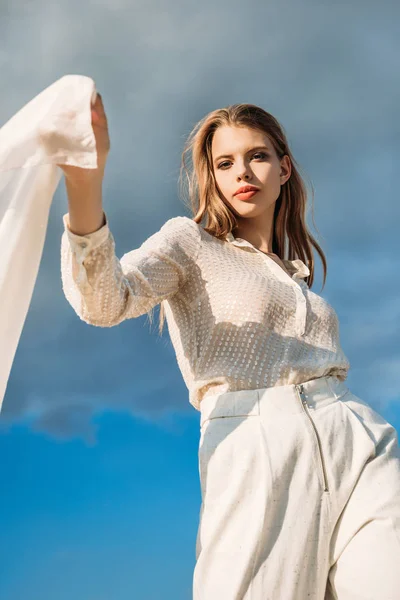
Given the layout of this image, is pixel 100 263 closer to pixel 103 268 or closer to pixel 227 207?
pixel 103 268

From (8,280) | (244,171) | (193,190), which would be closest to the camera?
(8,280)

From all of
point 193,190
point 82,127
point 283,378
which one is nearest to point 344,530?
point 283,378

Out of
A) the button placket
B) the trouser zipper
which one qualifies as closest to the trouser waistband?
the trouser zipper

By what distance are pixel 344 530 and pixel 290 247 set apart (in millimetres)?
1864

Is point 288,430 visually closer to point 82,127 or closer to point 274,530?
point 274,530

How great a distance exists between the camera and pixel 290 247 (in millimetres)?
4312

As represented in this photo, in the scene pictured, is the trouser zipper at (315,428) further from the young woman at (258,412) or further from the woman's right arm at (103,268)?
the woman's right arm at (103,268)

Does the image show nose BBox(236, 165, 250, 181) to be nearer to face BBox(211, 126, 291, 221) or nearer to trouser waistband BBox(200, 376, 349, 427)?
face BBox(211, 126, 291, 221)

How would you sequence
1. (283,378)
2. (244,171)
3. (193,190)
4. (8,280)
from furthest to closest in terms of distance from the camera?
1. (193,190)
2. (244,171)
3. (283,378)
4. (8,280)

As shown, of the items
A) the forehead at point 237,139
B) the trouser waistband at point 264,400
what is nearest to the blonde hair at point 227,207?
the forehead at point 237,139

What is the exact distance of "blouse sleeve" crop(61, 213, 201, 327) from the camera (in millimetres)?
2525

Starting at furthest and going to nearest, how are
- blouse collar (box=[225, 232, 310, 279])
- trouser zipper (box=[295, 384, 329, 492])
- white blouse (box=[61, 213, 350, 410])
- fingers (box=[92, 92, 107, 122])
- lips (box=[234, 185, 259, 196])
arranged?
lips (box=[234, 185, 259, 196]), blouse collar (box=[225, 232, 310, 279]), white blouse (box=[61, 213, 350, 410]), trouser zipper (box=[295, 384, 329, 492]), fingers (box=[92, 92, 107, 122])

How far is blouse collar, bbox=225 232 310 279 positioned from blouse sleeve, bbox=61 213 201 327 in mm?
297

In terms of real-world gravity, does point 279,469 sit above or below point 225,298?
below
